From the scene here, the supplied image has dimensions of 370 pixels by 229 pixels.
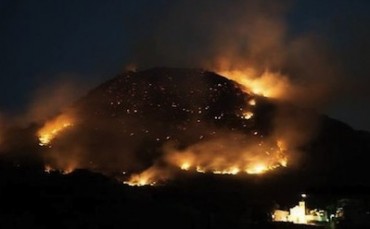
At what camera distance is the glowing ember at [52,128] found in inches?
3624

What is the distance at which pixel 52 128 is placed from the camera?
9712 centimetres

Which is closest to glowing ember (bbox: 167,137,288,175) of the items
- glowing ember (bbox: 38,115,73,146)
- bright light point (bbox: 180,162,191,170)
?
bright light point (bbox: 180,162,191,170)

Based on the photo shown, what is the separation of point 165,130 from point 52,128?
1911 cm

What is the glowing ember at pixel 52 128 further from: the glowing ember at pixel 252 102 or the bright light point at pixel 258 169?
the bright light point at pixel 258 169

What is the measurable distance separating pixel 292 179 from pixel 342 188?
90.1ft

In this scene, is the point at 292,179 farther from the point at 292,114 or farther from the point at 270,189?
the point at 292,114

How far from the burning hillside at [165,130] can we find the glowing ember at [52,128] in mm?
155

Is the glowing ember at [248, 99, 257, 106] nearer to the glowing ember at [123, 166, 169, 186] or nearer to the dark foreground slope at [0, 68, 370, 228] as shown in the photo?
the dark foreground slope at [0, 68, 370, 228]

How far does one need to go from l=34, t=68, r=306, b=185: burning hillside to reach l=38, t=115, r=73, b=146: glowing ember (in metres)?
0.15

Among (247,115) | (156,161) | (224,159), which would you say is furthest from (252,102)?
A: (156,161)

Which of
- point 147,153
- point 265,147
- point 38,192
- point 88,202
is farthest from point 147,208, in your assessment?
point 265,147

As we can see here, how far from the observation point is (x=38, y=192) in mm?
44906

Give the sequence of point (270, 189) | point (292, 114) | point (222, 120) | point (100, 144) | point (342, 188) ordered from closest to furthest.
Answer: point (342, 188)
point (270, 189)
point (100, 144)
point (222, 120)
point (292, 114)

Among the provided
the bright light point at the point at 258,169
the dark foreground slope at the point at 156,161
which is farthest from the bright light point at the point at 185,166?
the bright light point at the point at 258,169
